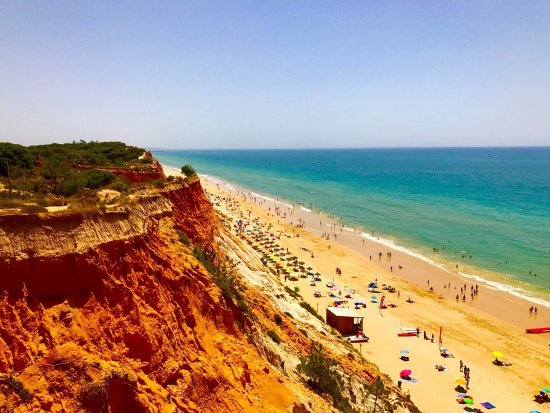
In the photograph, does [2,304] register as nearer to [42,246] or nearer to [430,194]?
[42,246]

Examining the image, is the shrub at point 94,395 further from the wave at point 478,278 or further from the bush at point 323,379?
the wave at point 478,278

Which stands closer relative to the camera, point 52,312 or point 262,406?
point 52,312

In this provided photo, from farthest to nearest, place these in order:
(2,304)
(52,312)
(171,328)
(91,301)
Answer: (171,328)
(91,301)
(52,312)
(2,304)

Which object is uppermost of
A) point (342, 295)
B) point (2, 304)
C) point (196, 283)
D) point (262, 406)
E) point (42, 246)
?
point (42, 246)

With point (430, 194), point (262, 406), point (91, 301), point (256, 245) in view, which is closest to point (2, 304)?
point (91, 301)

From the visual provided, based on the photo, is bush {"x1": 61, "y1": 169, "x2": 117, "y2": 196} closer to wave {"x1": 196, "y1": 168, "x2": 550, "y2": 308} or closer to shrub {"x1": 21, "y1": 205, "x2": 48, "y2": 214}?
shrub {"x1": 21, "y1": 205, "x2": 48, "y2": 214}

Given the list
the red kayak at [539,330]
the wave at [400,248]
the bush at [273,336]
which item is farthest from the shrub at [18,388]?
the wave at [400,248]

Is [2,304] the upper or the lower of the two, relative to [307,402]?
upper
